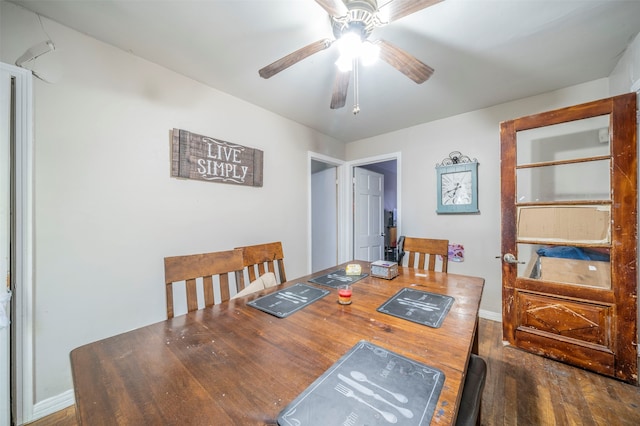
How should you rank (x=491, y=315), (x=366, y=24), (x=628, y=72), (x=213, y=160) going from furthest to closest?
(x=491, y=315) → (x=213, y=160) → (x=628, y=72) → (x=366, y=24)

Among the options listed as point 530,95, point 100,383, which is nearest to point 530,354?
point 530,95

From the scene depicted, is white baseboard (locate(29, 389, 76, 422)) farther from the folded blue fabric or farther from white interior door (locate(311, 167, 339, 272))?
the folded blue fabric

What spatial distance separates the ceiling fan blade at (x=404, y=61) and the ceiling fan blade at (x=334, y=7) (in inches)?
9.3

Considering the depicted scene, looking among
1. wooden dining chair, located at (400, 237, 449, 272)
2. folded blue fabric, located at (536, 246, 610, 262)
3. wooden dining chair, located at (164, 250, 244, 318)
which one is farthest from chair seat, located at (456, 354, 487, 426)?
folded blue fabric, located at (536, 246, 610, 262)

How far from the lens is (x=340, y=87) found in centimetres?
160

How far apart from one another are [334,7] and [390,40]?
0.69 meters

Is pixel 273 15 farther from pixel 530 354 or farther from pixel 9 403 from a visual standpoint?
pixel 530 354

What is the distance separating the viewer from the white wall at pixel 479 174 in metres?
2.37

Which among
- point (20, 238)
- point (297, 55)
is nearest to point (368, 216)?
point (297, 55)

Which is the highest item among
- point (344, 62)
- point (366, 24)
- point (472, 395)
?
point (366, 24)

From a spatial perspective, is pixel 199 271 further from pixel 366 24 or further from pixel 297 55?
pixel 366 24

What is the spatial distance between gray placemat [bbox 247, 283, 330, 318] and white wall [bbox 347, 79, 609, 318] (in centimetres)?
212

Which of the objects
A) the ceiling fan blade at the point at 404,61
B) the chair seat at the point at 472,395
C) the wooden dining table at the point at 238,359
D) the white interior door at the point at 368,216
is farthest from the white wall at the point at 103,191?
the white interior door at the point at 368,216

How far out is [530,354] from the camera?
6.29 feet
